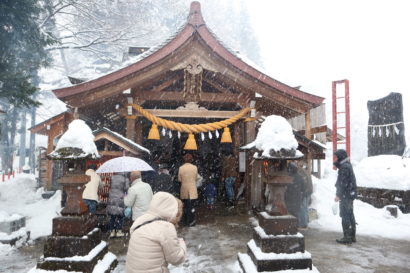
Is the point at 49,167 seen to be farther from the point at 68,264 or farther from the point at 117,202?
the point at 68,264

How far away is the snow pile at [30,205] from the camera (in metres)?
7.75

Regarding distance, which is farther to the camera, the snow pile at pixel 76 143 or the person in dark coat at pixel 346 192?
the person in dark coat at pixel 346 192

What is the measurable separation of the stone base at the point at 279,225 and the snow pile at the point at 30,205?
6.00 m

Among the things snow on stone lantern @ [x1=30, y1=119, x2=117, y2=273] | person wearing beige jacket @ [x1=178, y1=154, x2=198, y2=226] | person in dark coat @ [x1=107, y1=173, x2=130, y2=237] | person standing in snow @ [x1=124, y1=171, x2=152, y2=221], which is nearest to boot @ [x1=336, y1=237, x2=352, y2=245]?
person wearing beige jacket @ [x1=178, y1=154, x2=198, y2=226]

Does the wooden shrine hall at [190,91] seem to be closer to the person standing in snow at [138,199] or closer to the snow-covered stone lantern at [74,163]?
the person standing in snow at [138,199]

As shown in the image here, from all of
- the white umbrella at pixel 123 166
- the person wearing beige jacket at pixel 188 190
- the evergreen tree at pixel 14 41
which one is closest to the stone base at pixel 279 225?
the white umbrella at pixel 123 166

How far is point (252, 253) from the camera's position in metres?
4.73

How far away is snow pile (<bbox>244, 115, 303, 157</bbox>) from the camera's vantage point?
4715 mm

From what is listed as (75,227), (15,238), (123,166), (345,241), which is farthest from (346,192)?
(15,238)

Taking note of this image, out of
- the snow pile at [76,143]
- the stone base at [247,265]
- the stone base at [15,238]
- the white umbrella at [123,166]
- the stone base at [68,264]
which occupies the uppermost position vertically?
the snow pile at [76,143]

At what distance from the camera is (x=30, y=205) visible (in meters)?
10.8

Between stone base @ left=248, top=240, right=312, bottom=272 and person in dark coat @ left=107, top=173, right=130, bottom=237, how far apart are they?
3608mm

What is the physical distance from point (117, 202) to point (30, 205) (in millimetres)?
6302

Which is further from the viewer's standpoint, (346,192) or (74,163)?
(346,192)
